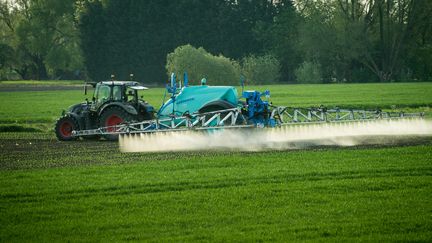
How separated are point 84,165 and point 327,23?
72987 mm

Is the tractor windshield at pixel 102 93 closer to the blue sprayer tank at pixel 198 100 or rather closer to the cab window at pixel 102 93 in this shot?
the cab window at pixel 102 93

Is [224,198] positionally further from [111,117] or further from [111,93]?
[111,93]

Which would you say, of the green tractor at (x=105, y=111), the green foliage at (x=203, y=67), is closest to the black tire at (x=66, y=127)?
the green tractor at (x=105, y=111)

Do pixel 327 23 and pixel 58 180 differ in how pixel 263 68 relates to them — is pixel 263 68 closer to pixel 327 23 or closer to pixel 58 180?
pixel 327 23

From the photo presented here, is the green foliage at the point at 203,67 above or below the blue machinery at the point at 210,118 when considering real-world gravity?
above

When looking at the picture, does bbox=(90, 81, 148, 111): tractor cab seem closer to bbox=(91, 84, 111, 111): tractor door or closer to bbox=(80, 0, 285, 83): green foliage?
bbox=(91, 84, 111, 111): tractor door

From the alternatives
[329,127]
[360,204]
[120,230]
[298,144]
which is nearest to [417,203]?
[360,204]

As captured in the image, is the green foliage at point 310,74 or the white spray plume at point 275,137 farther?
the green foliage at point 310,74

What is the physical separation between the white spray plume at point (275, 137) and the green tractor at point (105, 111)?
932 mm

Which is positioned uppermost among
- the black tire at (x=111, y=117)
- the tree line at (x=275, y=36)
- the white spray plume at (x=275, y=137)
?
the tree line at (x=275, y=36)

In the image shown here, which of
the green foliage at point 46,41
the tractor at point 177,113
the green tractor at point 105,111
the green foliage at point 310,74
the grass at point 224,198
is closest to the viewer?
the grass at point 224,198

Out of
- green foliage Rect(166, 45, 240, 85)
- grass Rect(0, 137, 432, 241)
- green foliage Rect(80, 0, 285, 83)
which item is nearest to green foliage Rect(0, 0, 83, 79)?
green foliage Rect(80, 0, 285, 83)

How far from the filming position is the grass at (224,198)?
1132 centimetres

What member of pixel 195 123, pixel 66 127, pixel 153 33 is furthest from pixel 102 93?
pixel 153 33
